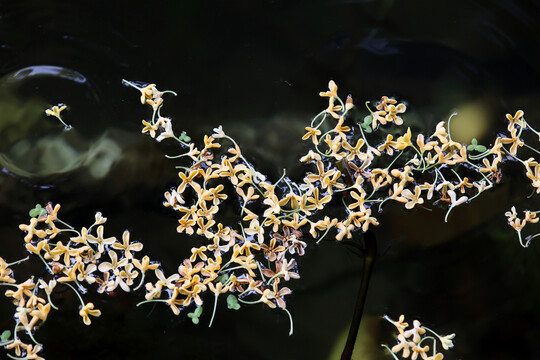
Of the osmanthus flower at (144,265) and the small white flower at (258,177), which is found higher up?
the small white flower at (258,177)

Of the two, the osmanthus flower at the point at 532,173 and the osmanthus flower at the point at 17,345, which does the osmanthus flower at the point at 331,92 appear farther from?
the osmanthus flower at the point at 17,345

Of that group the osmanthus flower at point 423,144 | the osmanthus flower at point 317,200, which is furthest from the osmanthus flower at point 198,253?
the osmanthus flower at point 423,144

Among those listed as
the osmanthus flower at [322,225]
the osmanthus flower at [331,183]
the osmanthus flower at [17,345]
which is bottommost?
the osmanthus flower at [17,345]

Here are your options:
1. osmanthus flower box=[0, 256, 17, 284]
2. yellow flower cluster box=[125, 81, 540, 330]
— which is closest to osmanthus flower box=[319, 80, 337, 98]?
yellow flower cluster box=[125, 81, 540, 330]

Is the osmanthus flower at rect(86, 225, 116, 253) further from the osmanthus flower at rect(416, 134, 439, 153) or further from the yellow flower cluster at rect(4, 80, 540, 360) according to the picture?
the osmanthus flower at rect(416, 134, 439, 153)

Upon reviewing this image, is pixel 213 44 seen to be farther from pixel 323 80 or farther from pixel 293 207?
pixel 293 207

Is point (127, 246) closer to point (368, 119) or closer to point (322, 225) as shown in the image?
point (322, 225)

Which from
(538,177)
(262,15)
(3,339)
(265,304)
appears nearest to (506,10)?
(538,177)
